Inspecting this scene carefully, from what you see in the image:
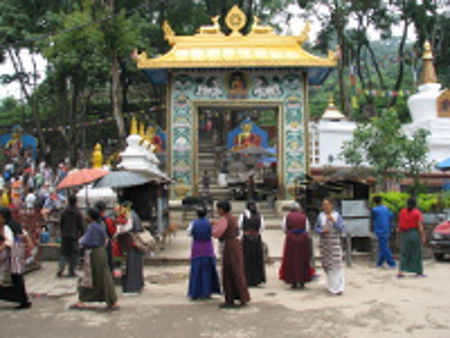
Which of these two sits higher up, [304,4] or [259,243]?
[304,4]

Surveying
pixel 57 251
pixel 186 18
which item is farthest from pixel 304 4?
pixel 57 251

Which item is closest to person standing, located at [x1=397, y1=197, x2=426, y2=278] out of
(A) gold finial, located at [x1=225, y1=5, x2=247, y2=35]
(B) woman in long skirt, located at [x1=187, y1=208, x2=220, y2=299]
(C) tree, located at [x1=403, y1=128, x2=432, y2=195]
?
(B) woman in long skirt, located at [x1=187, y1=208, x2=220, y2=299]

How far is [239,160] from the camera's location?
28.0 meters

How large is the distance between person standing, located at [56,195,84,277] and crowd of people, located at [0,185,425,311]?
0.02 m

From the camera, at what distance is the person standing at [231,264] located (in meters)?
7.71

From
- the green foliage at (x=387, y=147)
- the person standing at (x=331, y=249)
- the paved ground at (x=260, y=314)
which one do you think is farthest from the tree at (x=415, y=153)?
the person standing at (x=331, y=249)

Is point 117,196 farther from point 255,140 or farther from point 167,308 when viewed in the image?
point 255,140

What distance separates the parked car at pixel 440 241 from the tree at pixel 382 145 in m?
4.41

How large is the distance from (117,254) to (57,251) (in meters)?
3.37

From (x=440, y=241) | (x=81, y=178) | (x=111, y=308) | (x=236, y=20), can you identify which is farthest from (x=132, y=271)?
(x=236, y=20)

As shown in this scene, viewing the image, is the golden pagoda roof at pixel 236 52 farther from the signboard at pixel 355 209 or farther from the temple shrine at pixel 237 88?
the signboard at pixel 355 209

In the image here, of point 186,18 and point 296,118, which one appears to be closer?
point 296,118

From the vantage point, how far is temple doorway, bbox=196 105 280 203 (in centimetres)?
2089

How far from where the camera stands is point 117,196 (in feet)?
45.0
